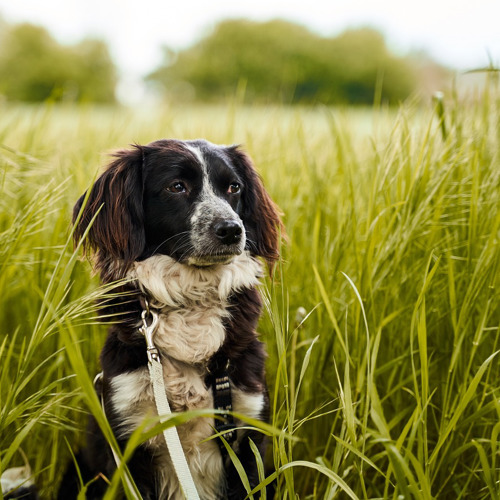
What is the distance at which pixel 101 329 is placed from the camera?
2533mm

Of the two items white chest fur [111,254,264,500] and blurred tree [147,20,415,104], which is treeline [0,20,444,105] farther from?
white chest fur [111,254,264,500]

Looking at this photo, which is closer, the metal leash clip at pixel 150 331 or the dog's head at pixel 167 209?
the metal leash clip at pixel 150 331

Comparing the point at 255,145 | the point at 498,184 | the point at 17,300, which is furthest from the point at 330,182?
the point at 17,300

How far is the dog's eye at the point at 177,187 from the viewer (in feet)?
6.99

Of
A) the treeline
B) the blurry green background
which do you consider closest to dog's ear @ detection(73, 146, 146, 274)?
the blurry green background

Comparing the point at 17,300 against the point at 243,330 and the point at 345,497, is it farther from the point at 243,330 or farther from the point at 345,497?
the point at 345,497

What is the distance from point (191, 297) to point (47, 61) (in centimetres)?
7372

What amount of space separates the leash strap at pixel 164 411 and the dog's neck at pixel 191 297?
84 millimetres

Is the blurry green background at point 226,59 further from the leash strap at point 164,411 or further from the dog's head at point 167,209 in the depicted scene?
the leash strap at point 164,411

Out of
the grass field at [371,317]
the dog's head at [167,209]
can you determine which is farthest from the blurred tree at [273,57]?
the dog's head at [167,209]

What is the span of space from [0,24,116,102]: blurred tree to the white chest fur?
62494mm

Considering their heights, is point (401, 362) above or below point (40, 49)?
below

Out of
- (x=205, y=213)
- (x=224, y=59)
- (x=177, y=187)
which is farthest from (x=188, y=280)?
(x=224, y=59)

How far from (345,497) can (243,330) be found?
652 millimetres
